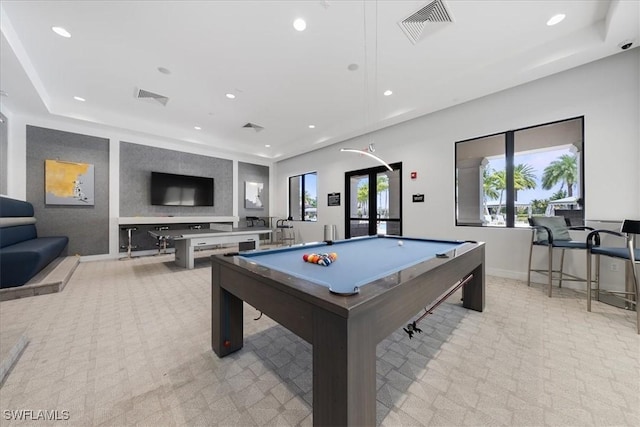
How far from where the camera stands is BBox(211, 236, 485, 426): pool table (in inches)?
34.5

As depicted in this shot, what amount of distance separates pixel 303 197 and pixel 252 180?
1960 mm

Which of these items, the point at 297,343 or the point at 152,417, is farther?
the point at 297,343

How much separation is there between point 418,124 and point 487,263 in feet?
10.0

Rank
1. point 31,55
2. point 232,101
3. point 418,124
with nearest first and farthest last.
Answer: point 31,55, point 232,101, point 418,124

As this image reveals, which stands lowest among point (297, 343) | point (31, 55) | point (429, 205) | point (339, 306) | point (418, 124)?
point (297, 343)

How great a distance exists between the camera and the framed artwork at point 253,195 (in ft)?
26.4

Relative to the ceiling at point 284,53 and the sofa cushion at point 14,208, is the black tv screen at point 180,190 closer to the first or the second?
the ceiling at point 284,53

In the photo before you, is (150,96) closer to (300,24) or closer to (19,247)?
(19,247)

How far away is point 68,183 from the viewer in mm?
4969

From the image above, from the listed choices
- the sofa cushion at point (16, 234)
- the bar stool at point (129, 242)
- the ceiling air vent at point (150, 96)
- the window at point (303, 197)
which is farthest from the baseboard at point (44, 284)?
the window at point (303, 197)

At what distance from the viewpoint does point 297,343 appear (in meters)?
1.90

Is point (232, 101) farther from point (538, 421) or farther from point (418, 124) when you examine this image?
point (538, 421)

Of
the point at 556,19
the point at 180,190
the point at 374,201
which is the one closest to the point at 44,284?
the point at 180,190

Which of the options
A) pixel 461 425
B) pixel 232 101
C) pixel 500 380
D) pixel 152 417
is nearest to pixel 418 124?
pixel 232 101
